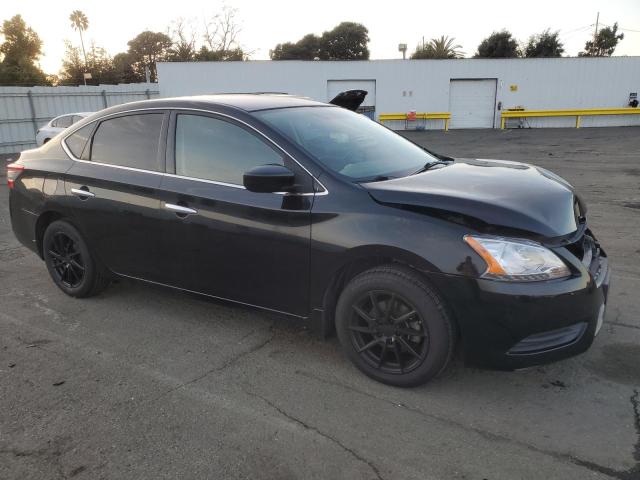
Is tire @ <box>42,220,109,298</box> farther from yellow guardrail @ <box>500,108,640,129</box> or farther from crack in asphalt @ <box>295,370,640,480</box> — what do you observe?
yellow guardrail @ <box>500,108,640,129</box>

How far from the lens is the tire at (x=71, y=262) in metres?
4.41

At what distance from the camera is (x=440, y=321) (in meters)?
2.80

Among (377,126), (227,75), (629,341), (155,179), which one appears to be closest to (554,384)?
(629,341)

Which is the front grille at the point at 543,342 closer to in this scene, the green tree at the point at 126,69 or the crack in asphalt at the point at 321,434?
the crack in asphalt at the point at 321,434

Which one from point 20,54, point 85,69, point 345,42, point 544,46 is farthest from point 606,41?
point 20,54

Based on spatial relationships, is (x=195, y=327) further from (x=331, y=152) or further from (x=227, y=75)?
(x=227, y=75)

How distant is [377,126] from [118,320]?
8.70 feet

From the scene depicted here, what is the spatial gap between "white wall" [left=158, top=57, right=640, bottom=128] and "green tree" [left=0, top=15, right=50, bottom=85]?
2786 centimetres

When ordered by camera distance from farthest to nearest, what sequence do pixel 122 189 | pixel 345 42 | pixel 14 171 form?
pixel 345 42 < pixel 14 171 < pixel 122 189

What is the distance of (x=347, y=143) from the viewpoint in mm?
3684

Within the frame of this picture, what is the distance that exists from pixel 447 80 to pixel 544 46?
2526 centimetres

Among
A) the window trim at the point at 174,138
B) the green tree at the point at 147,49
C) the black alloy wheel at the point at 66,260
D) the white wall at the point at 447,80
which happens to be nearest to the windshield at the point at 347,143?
the window trim at the point at 174,138

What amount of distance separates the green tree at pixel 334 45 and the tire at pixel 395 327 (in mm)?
62111

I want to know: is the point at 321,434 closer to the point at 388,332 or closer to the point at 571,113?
the point at 388,332
